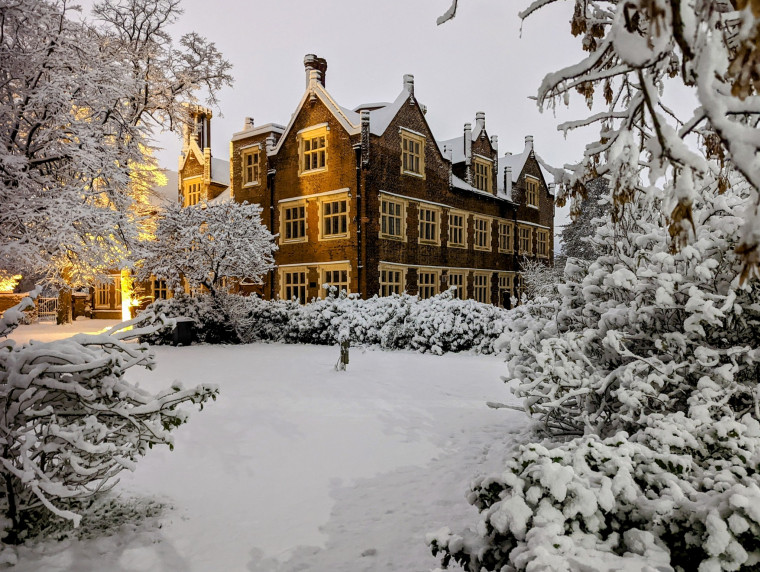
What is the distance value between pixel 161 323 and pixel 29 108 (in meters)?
9.68

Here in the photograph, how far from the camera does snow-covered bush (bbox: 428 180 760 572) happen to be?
219 centimetres

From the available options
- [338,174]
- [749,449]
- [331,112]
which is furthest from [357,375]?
[331,112]

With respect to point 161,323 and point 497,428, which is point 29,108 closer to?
point 161,323

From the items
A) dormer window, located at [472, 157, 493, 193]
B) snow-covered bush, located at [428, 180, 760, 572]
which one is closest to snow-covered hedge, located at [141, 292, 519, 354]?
snow-covered bush, located at [428, 180, 760, 572]

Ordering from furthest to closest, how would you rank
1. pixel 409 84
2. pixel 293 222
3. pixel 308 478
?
pixel 293 222 → pixel 409 84 → pixel 308 478

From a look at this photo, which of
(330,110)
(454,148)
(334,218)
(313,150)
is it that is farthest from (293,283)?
(454,148)

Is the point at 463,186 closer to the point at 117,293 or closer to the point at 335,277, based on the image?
the point at 335,277

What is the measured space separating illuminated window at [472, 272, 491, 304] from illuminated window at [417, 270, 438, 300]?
143 inches

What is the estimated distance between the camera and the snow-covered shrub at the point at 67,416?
3289 millimetres

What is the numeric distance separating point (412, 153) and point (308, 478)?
1932 cm

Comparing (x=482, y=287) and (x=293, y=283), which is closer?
(x=293, y=283)

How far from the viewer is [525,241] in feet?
100

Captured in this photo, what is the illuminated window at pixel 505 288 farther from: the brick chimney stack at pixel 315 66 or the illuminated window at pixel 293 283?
the brick chimney stack at pixel 315 66

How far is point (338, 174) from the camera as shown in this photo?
2084 centimetres
